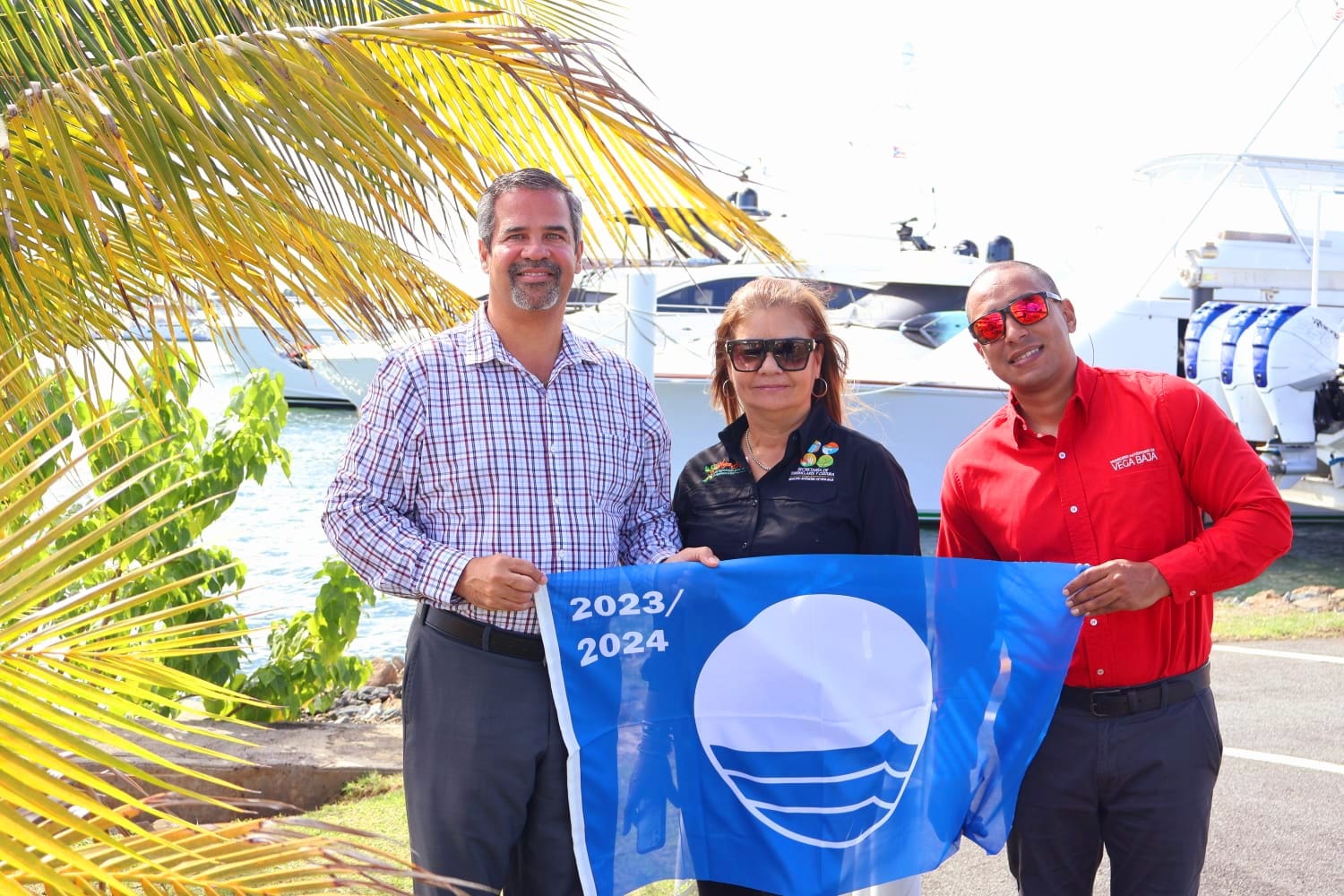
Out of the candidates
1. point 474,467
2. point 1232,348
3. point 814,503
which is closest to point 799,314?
point 814,503

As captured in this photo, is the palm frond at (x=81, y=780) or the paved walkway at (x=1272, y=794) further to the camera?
the paved walkway at (x=1272, y=794)

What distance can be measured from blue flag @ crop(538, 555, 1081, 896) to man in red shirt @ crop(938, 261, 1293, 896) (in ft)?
0.37

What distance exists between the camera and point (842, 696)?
11.8 ft

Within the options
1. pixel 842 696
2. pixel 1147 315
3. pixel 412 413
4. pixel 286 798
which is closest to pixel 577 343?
pixel 412 413

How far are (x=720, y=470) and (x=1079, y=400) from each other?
3.30 feet

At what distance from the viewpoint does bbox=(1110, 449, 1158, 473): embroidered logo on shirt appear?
11.0 feet

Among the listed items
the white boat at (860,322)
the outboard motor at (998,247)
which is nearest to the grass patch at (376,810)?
the white boat at (860,322)

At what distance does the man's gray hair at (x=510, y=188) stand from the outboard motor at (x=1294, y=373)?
14757 millimetres

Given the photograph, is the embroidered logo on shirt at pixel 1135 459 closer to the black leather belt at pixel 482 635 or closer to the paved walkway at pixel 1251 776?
the black leather belt at pixel 482 635

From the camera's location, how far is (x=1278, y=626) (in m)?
10.0

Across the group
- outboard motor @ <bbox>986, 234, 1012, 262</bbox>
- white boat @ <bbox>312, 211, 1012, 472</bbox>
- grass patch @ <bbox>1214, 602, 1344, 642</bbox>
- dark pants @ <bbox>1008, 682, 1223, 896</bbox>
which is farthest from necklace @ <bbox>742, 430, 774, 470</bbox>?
outboard motor @ <bbox>986, 234, 1012, 262</bbox>

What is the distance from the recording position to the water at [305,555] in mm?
13156

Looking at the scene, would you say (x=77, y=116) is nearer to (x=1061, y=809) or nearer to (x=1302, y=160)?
(x=1061, y=809)

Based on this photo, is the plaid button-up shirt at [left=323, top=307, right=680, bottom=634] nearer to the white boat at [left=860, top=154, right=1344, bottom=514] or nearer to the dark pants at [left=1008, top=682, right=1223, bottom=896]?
the dark pants at [left=1008, top=682, right=1223, bottom=896]
